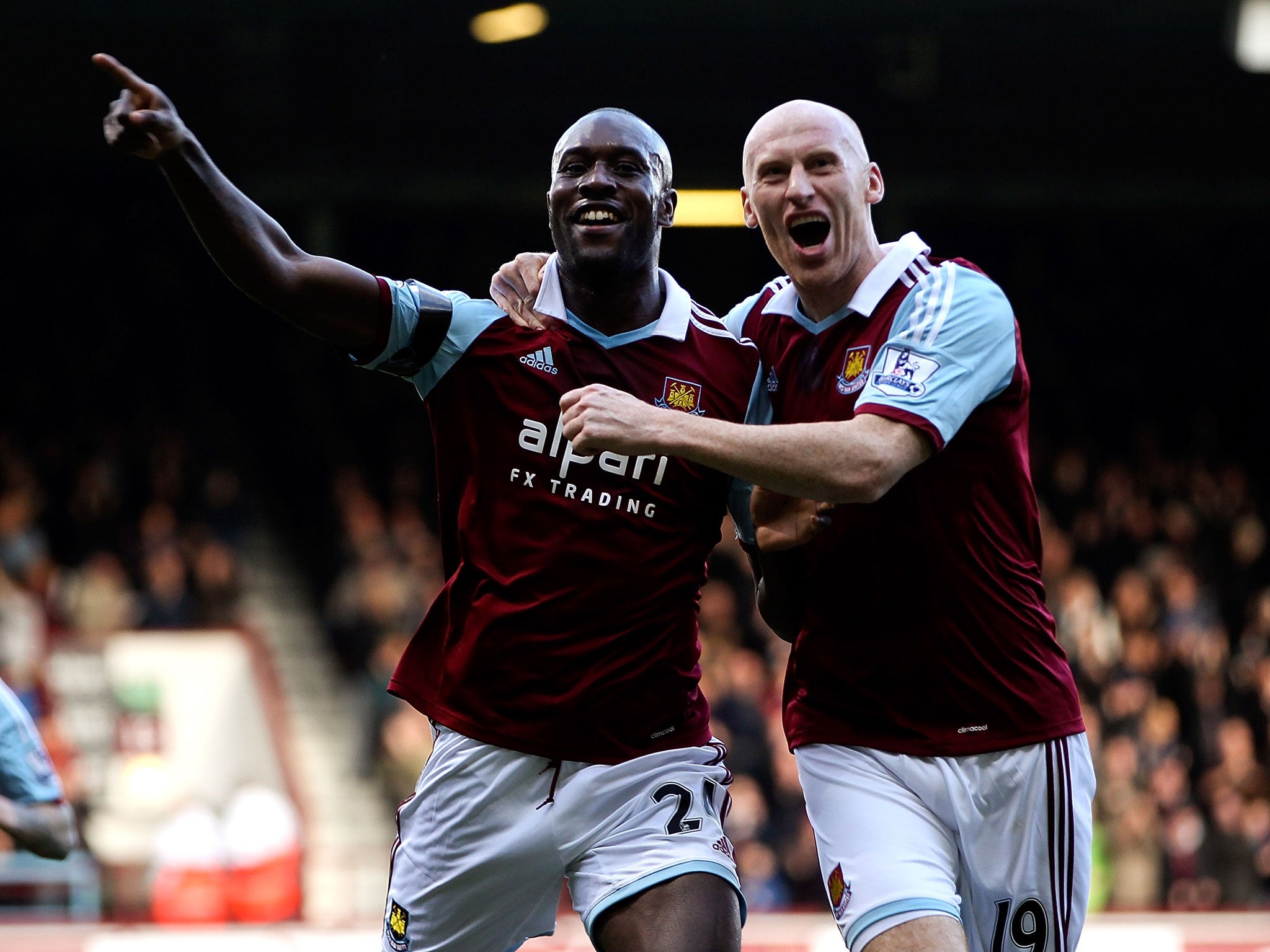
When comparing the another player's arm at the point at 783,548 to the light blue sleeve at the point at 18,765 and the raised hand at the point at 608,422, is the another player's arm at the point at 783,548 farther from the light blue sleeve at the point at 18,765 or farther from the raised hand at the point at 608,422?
the light blue sleeve at the point at 18,765

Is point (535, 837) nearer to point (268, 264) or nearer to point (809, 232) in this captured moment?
point (268, 264)

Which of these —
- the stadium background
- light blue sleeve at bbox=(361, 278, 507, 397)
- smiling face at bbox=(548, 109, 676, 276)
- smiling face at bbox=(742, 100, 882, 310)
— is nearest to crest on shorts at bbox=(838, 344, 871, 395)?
smiling face at bbox=(742, 100, 882, 310)

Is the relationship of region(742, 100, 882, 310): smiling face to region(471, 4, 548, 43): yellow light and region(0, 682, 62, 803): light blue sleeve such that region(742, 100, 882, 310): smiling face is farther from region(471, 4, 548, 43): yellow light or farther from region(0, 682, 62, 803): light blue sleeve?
region(471, 4, 548, 43): yellow light

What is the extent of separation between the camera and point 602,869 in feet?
12.6

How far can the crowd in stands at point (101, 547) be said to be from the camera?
1142 centimetres

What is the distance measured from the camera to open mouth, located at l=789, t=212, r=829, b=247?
393cm

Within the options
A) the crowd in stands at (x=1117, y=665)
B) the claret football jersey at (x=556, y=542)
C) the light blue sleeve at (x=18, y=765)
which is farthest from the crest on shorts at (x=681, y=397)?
the crowd in stands at (x=1117, y=665)

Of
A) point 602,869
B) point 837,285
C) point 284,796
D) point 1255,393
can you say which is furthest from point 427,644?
point 1255,393

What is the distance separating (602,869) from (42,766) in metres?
2.01

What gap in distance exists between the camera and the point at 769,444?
11.4 feet

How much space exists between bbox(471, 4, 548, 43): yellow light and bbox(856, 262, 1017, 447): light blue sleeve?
886 cm

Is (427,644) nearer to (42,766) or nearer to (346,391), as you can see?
(42,766)

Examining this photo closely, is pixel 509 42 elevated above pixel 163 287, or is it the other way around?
pixel 509 42

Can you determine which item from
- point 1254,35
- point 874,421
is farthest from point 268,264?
point 1254,35
